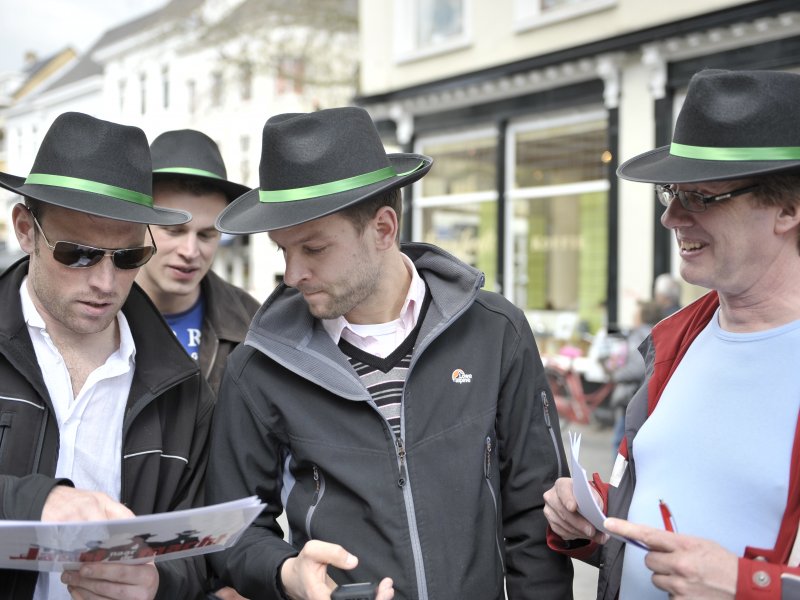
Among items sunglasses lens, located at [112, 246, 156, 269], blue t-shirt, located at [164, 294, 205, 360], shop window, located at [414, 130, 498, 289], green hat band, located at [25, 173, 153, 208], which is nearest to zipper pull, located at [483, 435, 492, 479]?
sunglasses lens, located at [112, 246, 156, 269]

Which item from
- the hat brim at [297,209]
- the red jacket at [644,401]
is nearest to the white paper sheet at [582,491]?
the red jacket at [644,401]

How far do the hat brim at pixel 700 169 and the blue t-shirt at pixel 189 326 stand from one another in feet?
6.83

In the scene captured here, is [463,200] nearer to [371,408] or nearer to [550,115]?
[550,115]

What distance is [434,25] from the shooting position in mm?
13648

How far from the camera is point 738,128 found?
6.25ft

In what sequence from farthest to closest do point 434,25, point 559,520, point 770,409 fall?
point 434,25 → point 559,520 → point 770,409

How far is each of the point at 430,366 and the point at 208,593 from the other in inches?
35.8

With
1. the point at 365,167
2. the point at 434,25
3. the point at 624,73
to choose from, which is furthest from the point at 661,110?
the point at 365,167

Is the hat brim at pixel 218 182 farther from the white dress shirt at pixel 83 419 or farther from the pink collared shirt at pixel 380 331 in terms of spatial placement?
the pink collared shirt at pixel 380 331

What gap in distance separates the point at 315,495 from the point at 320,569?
0.31m

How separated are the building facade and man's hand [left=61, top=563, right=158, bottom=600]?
9126 millimetres

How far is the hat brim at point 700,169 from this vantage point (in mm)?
1830

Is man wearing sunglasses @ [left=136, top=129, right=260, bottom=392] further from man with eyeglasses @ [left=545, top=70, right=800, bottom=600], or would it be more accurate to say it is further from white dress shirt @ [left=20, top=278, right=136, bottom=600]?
man with eyeglasses @ [left=545, top=70, right=800, bottom=600]

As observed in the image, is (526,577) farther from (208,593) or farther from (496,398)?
(208,593)
